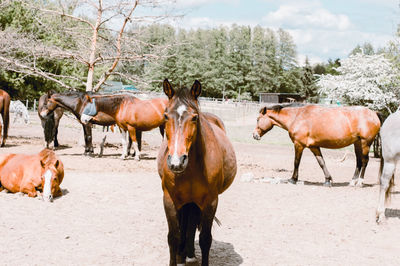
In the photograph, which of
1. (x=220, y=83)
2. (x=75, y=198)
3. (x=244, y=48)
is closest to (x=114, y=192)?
(x=75, y=198)

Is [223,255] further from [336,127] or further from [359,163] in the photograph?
[359,163]

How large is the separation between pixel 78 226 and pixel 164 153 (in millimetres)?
2685

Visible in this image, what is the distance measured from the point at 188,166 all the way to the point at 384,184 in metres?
4.72

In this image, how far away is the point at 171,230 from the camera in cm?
411

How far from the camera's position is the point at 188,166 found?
3.84 m

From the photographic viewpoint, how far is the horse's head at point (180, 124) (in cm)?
→ 332

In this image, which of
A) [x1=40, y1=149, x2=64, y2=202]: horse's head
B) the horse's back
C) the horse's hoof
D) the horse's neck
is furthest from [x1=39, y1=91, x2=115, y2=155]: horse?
the horse's hoof

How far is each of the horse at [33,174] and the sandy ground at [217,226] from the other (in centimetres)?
20

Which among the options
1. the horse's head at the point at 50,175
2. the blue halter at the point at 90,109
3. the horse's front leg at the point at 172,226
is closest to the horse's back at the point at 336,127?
the horse's head at the point at 50,175

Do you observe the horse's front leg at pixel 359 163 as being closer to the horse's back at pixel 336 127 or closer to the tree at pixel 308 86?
the horse's back at pixel 336 127

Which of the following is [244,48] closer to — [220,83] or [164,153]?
[220,83]

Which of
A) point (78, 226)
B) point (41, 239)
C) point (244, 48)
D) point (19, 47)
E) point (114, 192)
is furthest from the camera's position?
point (244, 48)

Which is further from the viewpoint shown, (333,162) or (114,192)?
(333,162)

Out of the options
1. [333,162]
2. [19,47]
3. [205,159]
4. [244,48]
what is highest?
[244,48]
